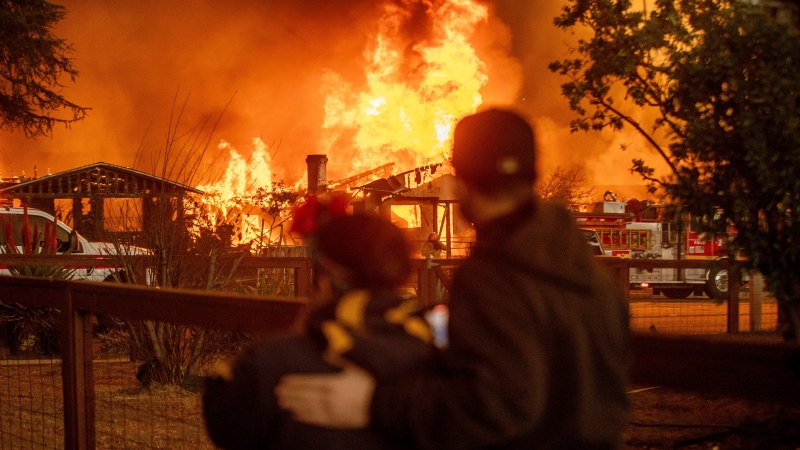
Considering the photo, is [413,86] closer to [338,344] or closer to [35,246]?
[35,246]

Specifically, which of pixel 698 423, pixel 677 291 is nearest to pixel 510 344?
pixel 698 423

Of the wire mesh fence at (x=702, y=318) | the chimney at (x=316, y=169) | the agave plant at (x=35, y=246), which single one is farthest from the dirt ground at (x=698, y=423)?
the chimney at (x=316, y=169)

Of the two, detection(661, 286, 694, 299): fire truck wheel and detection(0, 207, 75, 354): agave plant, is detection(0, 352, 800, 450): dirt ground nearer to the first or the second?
detection(0, 207, 75, 354): agave plant

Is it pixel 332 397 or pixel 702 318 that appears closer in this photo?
pixel 332 397

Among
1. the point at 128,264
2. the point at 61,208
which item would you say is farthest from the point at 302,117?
the point at 128,264

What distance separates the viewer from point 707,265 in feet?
24.6

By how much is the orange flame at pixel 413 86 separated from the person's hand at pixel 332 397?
52.0 m

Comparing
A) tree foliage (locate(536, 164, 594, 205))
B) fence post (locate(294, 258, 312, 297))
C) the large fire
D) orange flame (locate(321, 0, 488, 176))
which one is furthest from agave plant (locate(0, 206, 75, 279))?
orange flame (locate(321, 0, 488, 176))

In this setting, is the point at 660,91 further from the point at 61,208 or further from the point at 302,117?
the point at 302,117

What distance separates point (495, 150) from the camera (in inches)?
63.5

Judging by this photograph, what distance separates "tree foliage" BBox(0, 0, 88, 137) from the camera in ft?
70.9

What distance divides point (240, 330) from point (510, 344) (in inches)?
78.2

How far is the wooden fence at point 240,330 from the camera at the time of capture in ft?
6.66

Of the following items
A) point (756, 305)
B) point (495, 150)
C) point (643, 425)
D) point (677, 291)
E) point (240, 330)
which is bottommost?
point (677, 291)
